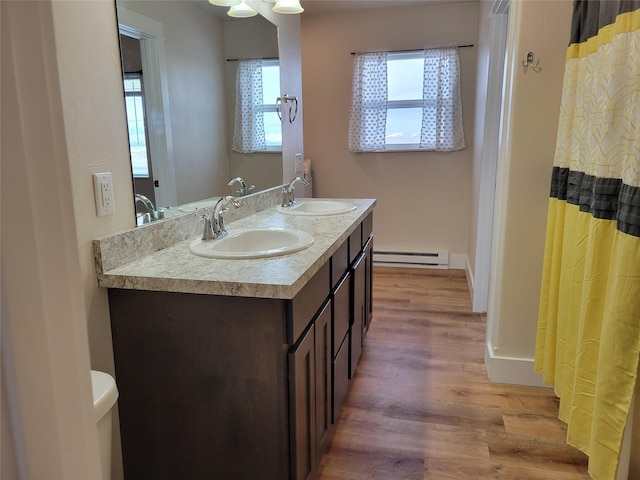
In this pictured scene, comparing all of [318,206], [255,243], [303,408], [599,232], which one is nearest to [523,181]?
[599,232]

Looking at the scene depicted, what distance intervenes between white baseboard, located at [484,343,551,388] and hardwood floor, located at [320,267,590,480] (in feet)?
0.14

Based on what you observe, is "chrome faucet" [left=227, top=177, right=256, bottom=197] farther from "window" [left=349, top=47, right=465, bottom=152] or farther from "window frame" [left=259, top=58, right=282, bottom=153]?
"window" [left=349, top=47, right=465, bottom=152]

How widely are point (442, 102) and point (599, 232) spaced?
297 cm

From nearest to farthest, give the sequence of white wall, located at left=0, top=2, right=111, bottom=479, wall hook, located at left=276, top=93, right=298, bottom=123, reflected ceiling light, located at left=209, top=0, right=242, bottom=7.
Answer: white wall, located at left=0, top=2, right=111, bottom=479, reflected ceiling light, located at left=209, top=0, right=242, bottom=7, wall hook, located at left=276, top=93, right=298, bottom=123

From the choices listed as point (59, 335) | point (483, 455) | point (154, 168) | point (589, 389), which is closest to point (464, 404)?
point (483, 455)

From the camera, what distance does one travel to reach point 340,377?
195cm

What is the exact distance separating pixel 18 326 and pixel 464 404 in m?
2.15

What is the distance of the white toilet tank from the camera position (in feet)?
3.46

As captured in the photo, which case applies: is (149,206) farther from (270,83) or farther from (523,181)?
(523,181)

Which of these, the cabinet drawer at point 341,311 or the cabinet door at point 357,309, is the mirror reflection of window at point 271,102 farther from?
the cabinet drawer at point 341,311

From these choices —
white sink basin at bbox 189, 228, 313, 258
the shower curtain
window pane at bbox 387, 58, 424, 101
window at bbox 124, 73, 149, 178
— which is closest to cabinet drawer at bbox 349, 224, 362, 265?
white sink basin at bbox 189, 228, 313, 258

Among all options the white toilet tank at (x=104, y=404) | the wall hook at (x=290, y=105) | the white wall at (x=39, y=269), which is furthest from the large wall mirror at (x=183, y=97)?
the white wall at (x=39, y=269)

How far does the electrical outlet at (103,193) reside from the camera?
128 cm

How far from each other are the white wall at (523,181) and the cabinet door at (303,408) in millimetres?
1263
